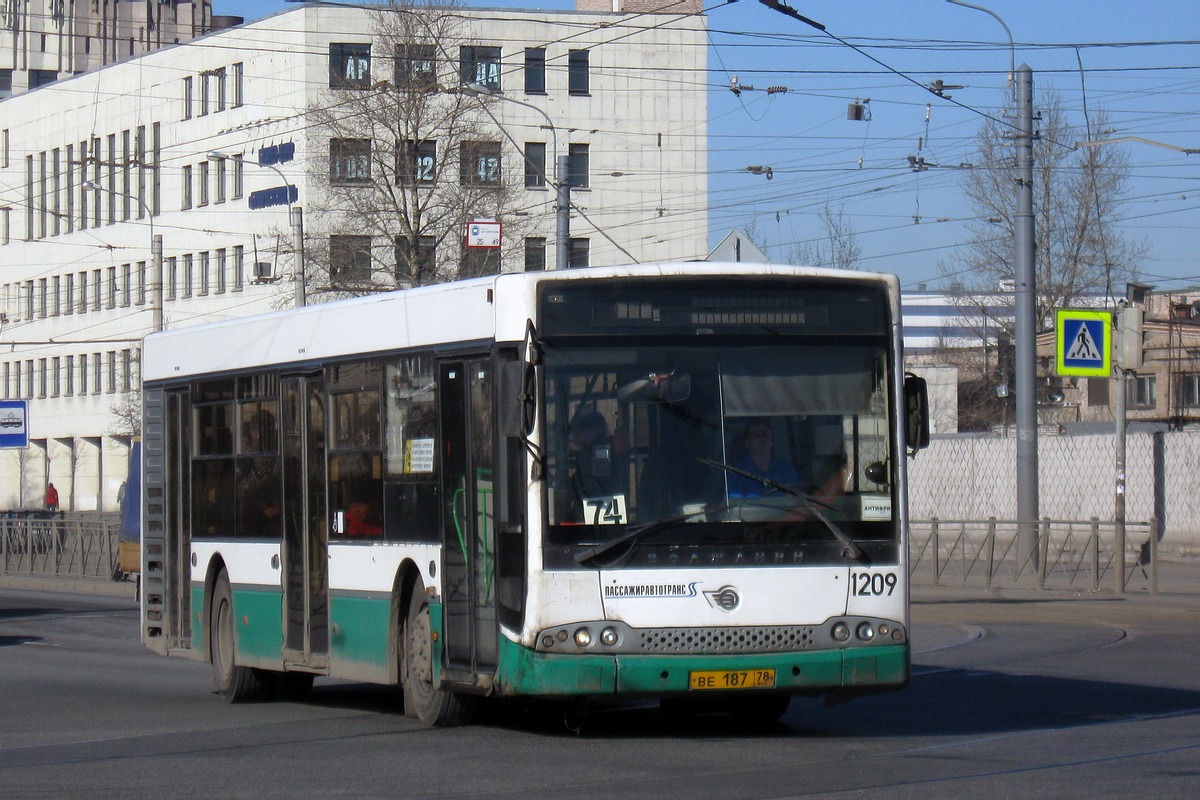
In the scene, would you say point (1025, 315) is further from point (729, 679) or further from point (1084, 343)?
point (729, 679)

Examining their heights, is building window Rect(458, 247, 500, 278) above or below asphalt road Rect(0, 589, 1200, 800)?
above

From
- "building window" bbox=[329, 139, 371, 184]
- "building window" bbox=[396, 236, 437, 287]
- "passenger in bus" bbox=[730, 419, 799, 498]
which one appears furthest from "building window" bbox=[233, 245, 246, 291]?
"passenger in bus" bbox=[730, 419, 799, 498]

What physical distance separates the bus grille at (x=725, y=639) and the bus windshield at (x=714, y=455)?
1.25ft

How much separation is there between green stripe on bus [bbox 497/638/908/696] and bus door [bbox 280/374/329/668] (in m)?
2.83

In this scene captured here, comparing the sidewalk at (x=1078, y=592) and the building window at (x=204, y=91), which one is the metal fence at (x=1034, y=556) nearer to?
the sidewalk at (x=1078, y=592)

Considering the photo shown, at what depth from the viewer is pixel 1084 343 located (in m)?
26.7

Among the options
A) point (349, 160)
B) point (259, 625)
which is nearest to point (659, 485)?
point (259, 625)

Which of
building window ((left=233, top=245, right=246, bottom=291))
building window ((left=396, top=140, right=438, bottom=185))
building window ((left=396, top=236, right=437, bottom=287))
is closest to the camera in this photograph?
building window ((left=396, top=236, right=437, bottom=287))

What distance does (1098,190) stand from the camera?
195 feet

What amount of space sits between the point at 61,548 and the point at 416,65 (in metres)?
14.4

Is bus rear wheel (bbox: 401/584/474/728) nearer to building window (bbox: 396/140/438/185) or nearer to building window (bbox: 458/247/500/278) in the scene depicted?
building window (bbox: 396/140/438/185)

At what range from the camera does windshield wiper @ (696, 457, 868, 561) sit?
1040 centimetres

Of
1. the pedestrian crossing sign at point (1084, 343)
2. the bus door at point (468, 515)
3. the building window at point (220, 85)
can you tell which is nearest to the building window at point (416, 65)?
the pedestrian crossing sign at point (1084, 343)

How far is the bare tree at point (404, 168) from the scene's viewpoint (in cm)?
4425
